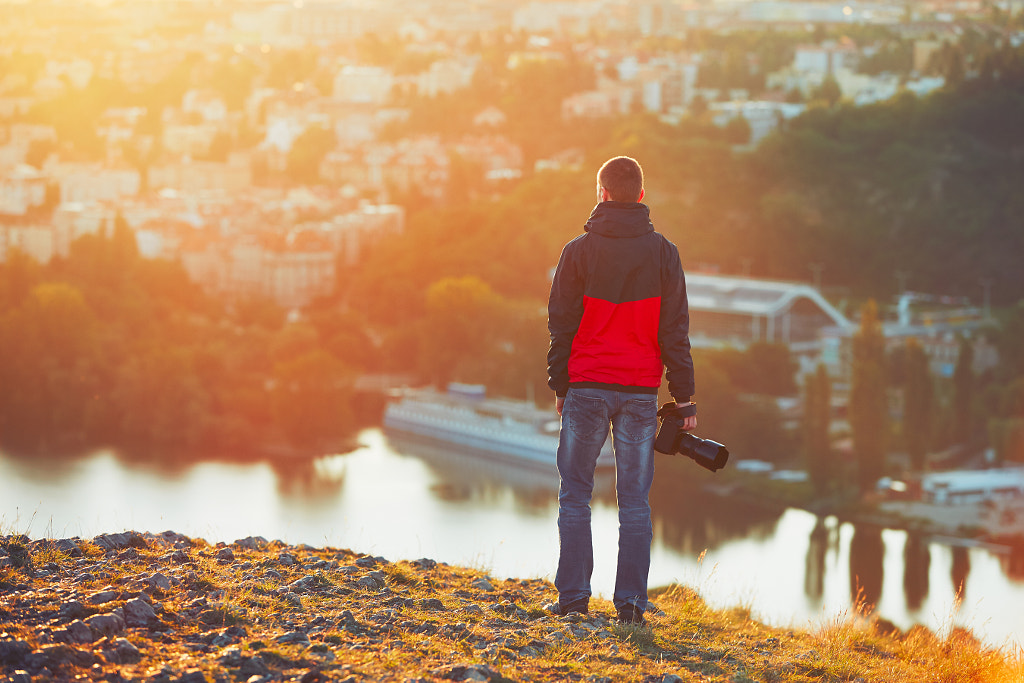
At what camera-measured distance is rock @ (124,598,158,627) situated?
1908 millimetres

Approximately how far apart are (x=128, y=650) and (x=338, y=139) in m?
33.8

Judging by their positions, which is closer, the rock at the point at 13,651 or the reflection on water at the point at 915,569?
the rock at the point at 13,651

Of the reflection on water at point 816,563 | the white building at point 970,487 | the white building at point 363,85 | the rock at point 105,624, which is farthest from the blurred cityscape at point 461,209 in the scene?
A: the rock at point 105,624

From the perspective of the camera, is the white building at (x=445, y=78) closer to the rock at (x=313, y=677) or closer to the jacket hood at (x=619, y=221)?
the jacket hood at (x=619, y=221)

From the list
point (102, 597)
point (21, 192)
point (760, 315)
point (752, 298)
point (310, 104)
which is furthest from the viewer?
point (310, 104)

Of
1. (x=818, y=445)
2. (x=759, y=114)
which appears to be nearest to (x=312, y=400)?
(x=818, y=445)

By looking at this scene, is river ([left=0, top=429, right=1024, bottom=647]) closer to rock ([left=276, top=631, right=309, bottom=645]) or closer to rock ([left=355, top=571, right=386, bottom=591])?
rock ([left=355, top=571, right=386, bottom=591])

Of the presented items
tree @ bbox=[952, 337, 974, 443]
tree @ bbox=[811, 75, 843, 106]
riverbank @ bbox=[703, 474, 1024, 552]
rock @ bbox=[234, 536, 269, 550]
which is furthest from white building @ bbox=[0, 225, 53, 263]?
rock @ bbox=[234, 536, 269, 550]

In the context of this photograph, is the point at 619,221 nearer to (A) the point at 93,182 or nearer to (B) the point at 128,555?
(B) the point at 128,555

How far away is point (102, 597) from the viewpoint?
77.8 inches

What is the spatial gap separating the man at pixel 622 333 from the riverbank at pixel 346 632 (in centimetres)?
23

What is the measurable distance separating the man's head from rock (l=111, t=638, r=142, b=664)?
929mm

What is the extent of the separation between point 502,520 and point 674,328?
9.66m

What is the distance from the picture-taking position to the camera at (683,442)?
2074 mm
